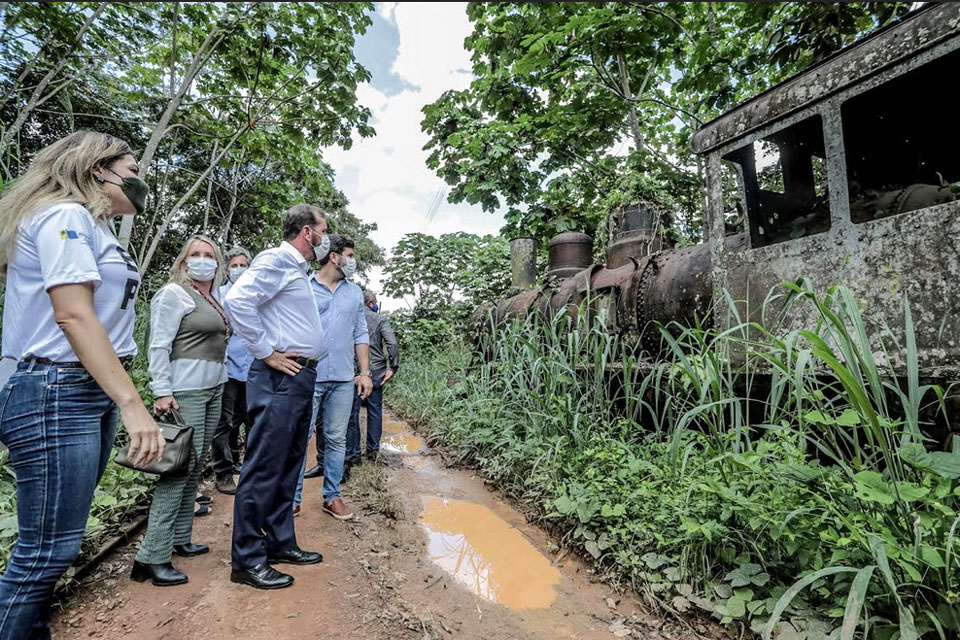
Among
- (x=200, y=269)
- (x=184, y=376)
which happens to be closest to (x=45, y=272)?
(x=184, y=376)

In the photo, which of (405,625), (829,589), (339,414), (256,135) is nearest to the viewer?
(829,589)

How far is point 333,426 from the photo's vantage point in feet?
10.7

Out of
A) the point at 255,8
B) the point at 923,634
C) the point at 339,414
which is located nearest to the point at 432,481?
the point at 339,414

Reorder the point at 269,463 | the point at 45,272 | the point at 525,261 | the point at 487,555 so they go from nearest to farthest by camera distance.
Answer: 1. the point at 45,272
2. the point at 269,463
3. the point at 487,555
4. the point at 525,261

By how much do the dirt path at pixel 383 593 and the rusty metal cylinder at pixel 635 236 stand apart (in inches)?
120

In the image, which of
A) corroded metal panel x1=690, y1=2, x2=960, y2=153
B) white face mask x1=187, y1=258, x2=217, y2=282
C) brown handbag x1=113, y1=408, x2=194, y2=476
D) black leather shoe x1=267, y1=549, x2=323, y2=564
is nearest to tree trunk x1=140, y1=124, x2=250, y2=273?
white face mask x1=187, y1=258, x2=217, y2=282

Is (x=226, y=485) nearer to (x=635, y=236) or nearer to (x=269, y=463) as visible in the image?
(x=269, y=463)

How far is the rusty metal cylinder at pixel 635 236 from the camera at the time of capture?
195 inches

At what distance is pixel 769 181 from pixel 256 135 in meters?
6.94

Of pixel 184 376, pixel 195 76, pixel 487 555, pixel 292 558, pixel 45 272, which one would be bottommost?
pixel 487 555

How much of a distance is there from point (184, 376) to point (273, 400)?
2.26 feet

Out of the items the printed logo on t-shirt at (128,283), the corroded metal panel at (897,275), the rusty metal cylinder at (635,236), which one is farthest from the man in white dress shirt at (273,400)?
the rusty metal cylinder at (635,236)

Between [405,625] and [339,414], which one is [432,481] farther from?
[405,625]

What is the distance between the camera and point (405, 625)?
1.95m
